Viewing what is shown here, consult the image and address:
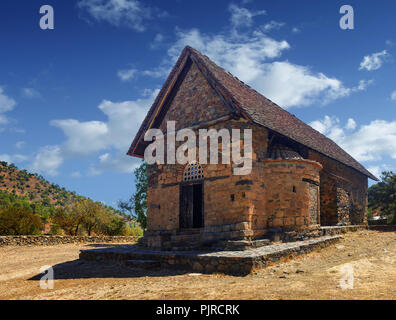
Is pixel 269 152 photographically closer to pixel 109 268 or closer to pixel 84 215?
pixel 109 268

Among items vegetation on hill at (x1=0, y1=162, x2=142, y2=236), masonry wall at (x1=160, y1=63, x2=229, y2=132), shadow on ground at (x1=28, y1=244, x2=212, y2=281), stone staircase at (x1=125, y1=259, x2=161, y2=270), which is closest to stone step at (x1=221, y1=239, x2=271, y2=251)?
shadow on ground at (x1=28, y1=244, x2=212, y2=281)

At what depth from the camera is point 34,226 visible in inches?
886

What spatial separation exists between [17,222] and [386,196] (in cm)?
3097

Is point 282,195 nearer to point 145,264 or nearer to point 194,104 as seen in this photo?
point 194,104

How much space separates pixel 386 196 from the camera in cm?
2972

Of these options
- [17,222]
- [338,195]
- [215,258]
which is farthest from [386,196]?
[17,222]

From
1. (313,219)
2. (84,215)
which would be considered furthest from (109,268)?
(84,215)

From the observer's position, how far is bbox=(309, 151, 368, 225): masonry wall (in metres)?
17.2

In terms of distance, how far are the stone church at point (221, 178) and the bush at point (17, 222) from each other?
1127cm

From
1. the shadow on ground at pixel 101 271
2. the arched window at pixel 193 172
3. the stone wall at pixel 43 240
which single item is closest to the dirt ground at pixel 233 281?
the shadow on ground at pixel 101 271

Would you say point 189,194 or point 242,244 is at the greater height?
point 189,194

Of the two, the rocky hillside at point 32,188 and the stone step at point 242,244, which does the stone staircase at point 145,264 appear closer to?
the stone step at point 242,244

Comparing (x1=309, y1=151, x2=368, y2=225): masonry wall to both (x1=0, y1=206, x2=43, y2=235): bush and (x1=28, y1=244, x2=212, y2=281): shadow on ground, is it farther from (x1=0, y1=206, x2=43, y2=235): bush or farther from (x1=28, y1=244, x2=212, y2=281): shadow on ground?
(x1=0, y1=206, x2=43, y2=235): bush
